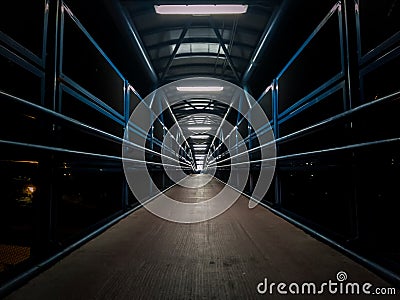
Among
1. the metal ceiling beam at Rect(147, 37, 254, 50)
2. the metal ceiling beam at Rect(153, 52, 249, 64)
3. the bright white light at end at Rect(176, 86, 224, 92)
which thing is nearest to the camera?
the metal ceiling beam at Rect(147, 37, 254, 50)

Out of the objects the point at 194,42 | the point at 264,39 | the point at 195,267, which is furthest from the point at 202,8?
the point at 195,267

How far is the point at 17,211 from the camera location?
2.56 metres

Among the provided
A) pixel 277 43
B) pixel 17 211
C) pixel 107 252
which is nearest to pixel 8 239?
pixel 17 211

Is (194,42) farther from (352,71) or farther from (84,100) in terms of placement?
(352,71)

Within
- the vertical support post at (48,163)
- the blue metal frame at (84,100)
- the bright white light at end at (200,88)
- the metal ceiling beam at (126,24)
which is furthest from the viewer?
the bright white light at end at (200,88)

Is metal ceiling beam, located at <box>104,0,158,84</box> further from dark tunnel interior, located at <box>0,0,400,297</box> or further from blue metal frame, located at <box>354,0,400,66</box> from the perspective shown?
blue metal frame, located at <box>354,0,400,66</box>

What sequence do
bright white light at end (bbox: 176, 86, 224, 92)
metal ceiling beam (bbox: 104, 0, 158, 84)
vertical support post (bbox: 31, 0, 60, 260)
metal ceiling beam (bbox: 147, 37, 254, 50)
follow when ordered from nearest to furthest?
vertical support post (bbox: 31, 0, 60, 260)
metal ceiling beam (bbox: 104, 0, 158, 84)
metal ceiling beam (bbox: 147, 37, 254, 50)
bright white light at end (bbox: 176, 86, 224, 92)

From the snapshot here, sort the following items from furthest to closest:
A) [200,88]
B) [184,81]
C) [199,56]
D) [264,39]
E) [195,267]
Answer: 1. [200,88]
2. [184,81]
3. [199,56]
4. [264,39]
5. [195,267]

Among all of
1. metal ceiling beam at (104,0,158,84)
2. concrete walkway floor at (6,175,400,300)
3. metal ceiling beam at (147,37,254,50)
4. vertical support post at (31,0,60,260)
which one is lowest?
concrete walkway floor at (6,175,400,300)

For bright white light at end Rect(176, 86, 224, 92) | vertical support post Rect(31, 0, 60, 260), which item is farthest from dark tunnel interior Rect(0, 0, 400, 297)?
bright white light at end Rect(176, 86, 224, 92)

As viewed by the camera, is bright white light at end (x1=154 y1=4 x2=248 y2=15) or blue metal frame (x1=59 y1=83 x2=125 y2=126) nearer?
blue metal frame (x1=59 y1=83 x2=125 y2=126)

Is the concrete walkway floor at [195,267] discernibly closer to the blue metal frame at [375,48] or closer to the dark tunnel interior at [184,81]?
the dark tunnel interior at [184,81]

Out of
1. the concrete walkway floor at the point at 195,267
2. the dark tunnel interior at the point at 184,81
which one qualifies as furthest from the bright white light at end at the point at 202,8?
the concrete walkway floor at the point at 195,267

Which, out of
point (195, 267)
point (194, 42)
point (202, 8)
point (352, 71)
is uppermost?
point (194, 42)
